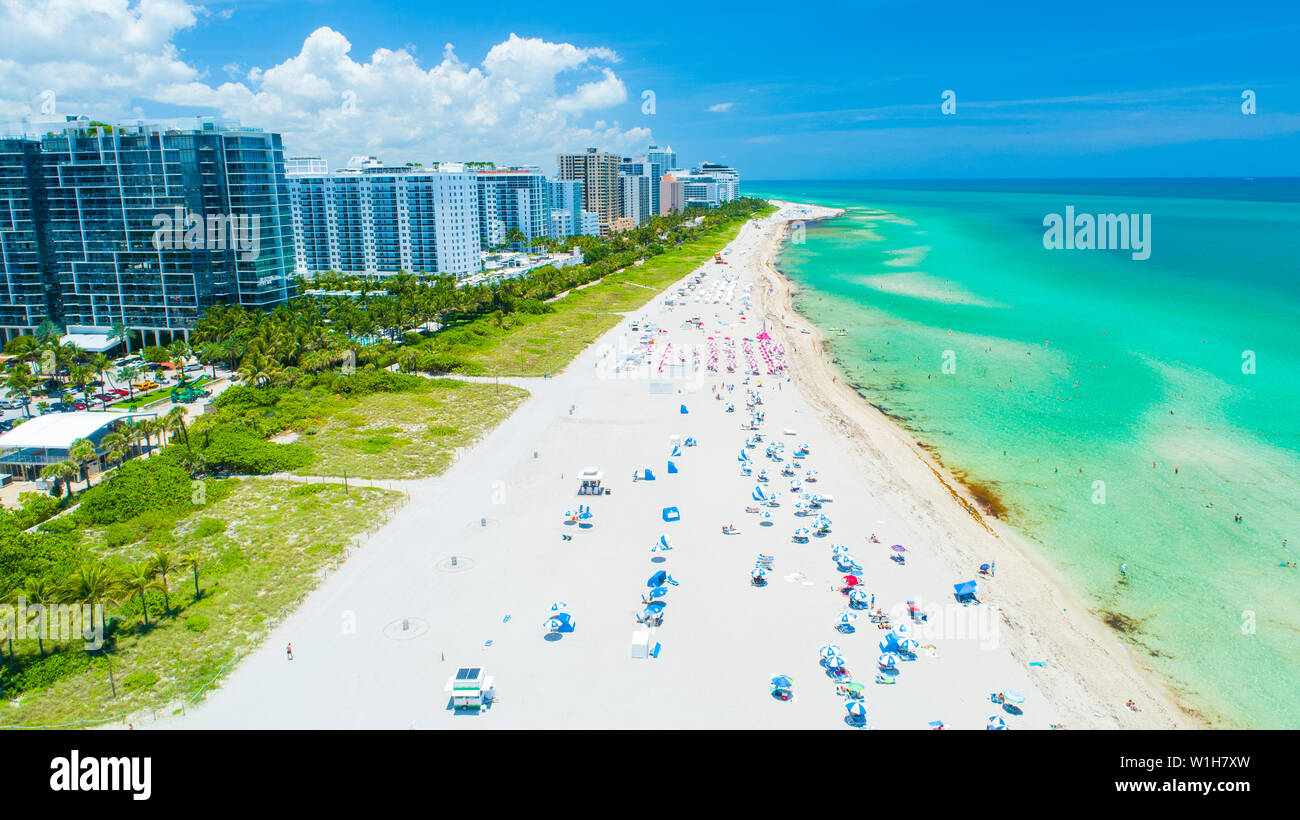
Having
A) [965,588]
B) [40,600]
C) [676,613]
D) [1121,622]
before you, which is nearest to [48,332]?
[40,600]

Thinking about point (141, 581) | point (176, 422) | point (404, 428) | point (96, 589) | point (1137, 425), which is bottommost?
point (1137, 425)

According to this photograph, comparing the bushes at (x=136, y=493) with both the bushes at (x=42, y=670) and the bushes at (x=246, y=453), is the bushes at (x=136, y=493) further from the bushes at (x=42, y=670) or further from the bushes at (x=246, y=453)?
the bushes at (x=42, y=670)

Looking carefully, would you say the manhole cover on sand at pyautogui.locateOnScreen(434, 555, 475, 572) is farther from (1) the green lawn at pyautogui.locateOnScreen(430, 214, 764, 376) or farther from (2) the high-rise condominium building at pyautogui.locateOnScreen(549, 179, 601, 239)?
(2) the high-rise condominium building at pyautogui.locateOnScreen(549, 179, 601, 239)

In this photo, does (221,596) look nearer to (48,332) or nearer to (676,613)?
(676,613)

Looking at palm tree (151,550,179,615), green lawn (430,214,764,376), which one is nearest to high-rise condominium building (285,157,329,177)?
green lawn (430,214,764,376)

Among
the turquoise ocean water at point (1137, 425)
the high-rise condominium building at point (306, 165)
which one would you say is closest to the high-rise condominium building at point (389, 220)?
the high-rise condominium building at point (306, 165)

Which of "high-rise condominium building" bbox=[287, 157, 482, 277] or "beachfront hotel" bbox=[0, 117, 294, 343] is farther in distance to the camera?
"high-rise condominium building" bbox=[287, 157, 482, 277]

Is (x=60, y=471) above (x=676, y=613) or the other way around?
above

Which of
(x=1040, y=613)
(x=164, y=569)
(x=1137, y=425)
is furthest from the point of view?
(x=1137, y=425)
